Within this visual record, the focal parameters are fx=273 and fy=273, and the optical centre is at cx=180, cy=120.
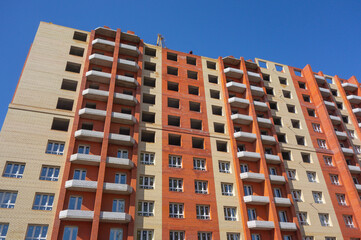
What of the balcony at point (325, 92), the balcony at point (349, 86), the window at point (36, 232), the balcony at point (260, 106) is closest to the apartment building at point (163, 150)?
the window at point (36, 232)

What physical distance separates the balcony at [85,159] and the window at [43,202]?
4166 mm

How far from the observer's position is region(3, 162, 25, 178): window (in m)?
27.6

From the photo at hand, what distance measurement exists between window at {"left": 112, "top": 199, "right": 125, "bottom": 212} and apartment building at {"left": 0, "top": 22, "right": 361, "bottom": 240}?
144 millimetres

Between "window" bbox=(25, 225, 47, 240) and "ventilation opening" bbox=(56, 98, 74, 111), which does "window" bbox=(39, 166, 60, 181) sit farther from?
"ventilation opening" bbox=(56, 98, 74, 111)

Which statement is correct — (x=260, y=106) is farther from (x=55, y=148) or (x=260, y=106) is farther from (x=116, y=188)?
(x=55, y=148)

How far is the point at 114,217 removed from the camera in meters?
27.2

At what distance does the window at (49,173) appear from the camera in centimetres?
2861

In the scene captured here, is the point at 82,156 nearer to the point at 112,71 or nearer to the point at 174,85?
the point at 112,71

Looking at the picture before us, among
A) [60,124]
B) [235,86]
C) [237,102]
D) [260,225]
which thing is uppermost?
[235,86]

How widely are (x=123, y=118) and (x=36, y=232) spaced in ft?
50.0

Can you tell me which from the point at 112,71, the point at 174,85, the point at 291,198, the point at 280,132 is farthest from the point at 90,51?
the point at 291,198

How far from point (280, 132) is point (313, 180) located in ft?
27.1

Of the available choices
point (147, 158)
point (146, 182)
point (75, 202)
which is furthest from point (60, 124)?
point (146, 182)

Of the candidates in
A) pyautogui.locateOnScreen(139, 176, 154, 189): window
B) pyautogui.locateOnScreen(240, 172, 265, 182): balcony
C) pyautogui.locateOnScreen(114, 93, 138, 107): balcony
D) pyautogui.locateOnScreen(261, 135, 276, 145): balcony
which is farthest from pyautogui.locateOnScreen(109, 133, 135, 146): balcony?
pyautogui.locateOnScreen(261, 135, 276, 145): balcony
